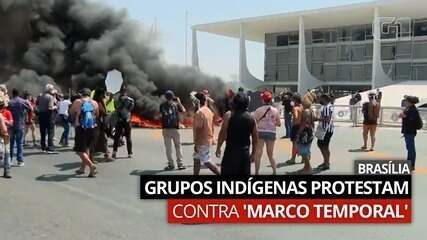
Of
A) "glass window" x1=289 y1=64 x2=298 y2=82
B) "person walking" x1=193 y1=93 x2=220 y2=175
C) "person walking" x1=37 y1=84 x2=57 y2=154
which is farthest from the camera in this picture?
"glass window" x1=289 y1=64 x2=298 y2=82

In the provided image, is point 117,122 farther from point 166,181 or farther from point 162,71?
point 162,71

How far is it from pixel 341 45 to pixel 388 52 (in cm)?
501

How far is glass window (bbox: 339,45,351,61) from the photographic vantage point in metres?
48.2

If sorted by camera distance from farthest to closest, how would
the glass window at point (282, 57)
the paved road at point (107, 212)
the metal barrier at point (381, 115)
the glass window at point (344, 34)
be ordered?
the glass window at point (282, 57) < the glass window at point (344, 34) < the metal barrier at point (381, 115) < the paved road at point (107, 212)

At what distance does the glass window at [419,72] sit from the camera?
42.7m

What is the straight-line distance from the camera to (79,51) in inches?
851

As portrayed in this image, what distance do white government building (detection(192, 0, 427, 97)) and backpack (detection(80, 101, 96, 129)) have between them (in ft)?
110

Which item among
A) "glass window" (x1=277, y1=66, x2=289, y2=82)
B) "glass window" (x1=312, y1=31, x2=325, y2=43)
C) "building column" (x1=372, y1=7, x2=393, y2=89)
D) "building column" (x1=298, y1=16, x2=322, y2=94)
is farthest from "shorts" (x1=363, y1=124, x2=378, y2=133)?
"glass window" (x1=277, y1=66, x2=289, y2=82)

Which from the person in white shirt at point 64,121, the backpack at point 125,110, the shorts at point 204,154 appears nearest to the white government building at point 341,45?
the person in white shirt at point 64,121

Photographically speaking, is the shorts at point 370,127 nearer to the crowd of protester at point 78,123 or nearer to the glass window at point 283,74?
the crowd of protester at point 78,123

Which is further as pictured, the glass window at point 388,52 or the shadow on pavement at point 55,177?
the glass window at point 388,52

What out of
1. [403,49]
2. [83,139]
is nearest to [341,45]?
[403,49]

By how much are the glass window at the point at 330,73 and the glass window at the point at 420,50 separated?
315 inches

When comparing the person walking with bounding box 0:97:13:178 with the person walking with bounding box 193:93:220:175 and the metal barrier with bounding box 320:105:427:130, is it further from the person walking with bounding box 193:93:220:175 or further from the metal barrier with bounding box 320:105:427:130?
the metal barrier with bounding box 320:105:427:130
